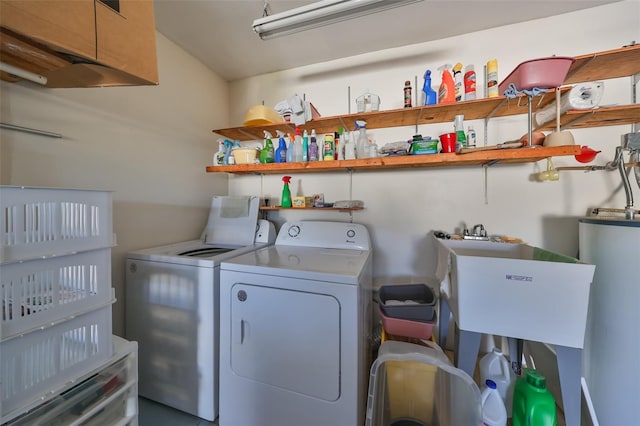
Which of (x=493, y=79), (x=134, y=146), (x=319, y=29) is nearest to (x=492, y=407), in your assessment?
(x=493, y=79)

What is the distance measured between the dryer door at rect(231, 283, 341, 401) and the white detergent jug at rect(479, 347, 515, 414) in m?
0.97

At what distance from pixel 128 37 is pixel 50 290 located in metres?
1.08

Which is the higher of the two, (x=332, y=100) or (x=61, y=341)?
(x=332, y=100)

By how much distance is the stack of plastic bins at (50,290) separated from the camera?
0.71 meters

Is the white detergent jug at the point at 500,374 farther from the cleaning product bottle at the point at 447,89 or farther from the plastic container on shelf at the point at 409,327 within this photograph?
the cleaning product bottle at the point at 447,89

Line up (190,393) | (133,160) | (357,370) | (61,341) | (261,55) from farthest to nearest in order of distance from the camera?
(261,55) → (133,160) → (190,393) → (357,370) → (61,341)

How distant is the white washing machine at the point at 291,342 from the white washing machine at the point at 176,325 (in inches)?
3.4

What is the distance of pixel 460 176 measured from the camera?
1.86 meters

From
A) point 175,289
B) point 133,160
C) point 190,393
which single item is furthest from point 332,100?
point 190,393

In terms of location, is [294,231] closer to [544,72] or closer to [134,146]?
[134,146]

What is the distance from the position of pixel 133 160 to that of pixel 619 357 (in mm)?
3132

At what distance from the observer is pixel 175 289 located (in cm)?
141

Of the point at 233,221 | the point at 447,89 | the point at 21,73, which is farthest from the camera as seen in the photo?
the point at 233,221

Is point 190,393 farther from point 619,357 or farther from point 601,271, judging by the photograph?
point 601,271
